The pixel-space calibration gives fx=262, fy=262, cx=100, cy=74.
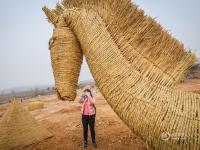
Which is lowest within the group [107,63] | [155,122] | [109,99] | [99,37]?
[155,122]

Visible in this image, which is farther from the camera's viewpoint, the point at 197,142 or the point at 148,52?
the point at 148,52

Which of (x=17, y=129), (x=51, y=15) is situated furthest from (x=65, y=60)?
(x=17, y=129)

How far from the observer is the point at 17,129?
9547mm

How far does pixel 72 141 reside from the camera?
9.68 m

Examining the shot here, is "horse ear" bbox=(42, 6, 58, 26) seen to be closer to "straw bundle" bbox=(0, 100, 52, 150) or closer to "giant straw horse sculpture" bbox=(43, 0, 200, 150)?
"giant straw horse sculpture" bbox=(43, 0, 200, 150)

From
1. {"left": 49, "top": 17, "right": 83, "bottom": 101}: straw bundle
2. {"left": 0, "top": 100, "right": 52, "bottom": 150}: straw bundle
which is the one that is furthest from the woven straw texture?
{"left": 0, "top": 100, "right": 52, "bottom": 150}: straw bundle

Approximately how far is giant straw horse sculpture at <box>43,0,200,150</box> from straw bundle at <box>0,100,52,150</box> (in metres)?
7.39

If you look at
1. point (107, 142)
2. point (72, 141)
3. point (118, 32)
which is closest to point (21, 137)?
point (72, 141)

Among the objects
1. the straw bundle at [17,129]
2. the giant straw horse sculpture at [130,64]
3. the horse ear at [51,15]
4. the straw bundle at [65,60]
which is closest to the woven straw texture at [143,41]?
the giant straw horse sculpture at [130,64]

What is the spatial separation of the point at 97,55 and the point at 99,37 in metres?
0.19

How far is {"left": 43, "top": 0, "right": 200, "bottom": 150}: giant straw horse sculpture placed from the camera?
83.9 inches

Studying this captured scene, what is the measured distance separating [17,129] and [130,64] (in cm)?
813

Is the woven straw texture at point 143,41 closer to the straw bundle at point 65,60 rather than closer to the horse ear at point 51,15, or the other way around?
the horse ear at point 51,15

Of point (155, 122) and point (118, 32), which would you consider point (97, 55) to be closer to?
point (118, 32)
